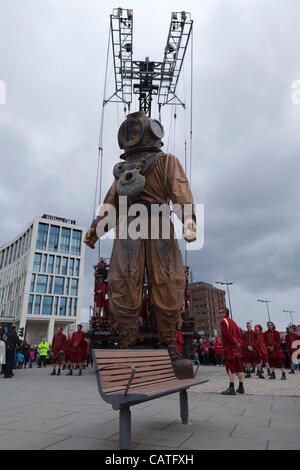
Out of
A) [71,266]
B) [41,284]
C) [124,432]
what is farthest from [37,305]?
[124,432]

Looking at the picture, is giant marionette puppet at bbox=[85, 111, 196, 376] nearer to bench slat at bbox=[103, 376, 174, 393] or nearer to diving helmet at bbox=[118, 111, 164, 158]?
diving helmet at bbox=[118, 111, 164, 158]

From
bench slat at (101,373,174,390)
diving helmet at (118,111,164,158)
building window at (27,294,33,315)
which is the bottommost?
bench slat at (101,373,174,390)

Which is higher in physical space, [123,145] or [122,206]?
[123,145]

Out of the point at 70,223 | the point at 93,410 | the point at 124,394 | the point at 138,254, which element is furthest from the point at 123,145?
the point at 70,223

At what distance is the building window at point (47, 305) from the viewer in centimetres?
5509

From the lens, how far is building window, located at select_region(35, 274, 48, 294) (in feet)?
182

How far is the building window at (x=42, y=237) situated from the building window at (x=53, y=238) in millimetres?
866

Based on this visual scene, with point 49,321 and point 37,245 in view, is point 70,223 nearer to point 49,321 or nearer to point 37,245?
point 37,245

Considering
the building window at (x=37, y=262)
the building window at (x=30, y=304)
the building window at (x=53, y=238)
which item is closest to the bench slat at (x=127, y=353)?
the building window at (x=30, y=304)

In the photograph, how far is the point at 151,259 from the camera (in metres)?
6.35

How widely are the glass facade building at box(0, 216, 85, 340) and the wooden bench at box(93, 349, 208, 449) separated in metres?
53.6

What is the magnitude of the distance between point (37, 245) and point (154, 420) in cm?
5644

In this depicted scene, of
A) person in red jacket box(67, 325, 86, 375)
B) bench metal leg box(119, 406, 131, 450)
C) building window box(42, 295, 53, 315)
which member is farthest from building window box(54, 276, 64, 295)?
bench metal leg box(119, 406, 131, 450)

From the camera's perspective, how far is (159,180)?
21.5 feet
